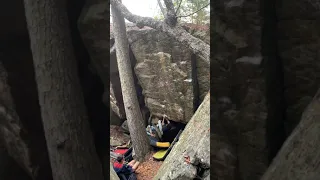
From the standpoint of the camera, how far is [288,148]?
0.79m

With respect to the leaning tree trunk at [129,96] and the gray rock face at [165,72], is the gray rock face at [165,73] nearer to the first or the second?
the gray rock face at [165,72]

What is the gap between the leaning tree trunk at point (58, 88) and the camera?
955 millimetres

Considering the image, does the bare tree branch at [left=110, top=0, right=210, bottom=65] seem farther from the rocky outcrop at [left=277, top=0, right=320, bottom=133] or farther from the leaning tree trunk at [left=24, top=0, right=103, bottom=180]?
the leaning tree trunk at [left=24, top=0, right=103, bottom=180]

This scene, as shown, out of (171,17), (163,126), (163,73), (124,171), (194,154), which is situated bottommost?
(124,171)

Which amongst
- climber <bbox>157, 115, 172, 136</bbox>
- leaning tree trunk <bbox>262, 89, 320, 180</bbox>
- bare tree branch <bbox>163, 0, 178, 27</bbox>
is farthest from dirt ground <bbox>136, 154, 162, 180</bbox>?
leaning tree trunk <bbox>262, 89, 320, 180</bbox>

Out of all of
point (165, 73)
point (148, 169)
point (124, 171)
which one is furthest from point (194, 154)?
point (165, 73)

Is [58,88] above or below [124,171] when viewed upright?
above

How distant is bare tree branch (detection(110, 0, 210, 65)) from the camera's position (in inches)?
162

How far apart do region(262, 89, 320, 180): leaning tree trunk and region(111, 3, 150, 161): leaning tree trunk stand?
4.66 metres

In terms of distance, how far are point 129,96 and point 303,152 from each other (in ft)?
15.8

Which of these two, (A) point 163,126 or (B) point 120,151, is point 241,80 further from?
(B) point 120,151

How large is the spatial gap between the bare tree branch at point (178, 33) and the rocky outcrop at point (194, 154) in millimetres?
696

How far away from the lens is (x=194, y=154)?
10.5 ft

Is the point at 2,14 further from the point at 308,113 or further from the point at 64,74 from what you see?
the point at 308,113
